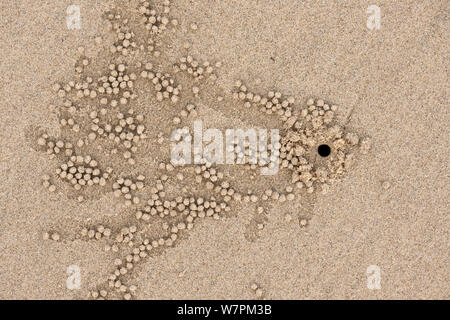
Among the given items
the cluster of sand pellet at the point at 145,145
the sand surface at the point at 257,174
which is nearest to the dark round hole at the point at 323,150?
the cluster of sand pellet at the point at 145,145

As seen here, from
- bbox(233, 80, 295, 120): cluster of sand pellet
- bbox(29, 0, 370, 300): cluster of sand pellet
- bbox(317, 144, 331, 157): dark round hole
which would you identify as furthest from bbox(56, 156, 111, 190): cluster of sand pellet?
bbox(317, 144, 331, 157): dark round hole

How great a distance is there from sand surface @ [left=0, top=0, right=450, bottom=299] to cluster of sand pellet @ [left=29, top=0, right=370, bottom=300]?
0.03 metres

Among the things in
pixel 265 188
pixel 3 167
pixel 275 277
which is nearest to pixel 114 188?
pixel 3 167

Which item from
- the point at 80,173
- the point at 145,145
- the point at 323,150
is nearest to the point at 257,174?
the point at 323,150

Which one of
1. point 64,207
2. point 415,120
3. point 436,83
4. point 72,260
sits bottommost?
point 72,260

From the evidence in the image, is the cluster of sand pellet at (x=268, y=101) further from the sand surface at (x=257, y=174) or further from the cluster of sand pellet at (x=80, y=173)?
the cluster of sand pellet at (x=80, y=173)

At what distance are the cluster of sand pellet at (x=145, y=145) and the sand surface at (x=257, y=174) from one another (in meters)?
0.03

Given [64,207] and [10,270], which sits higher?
[64,207]

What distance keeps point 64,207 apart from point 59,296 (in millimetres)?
471

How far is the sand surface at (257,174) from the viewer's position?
8.62 ft

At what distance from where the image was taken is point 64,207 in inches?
104

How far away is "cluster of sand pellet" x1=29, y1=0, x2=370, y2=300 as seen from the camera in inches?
103

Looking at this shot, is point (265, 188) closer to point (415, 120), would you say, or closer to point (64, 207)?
point (415, 120)

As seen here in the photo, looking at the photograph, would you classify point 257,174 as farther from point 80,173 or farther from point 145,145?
point 80,173
